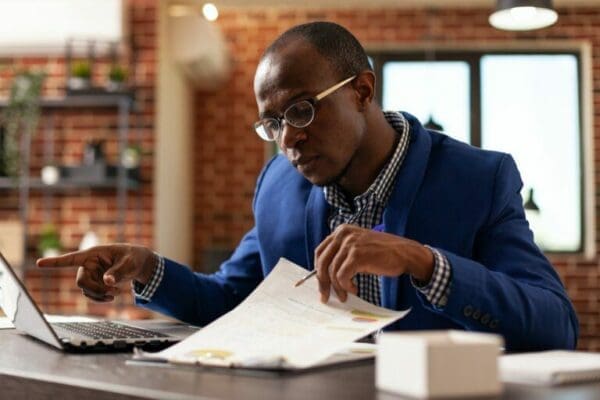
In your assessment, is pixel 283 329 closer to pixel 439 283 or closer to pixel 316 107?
pixel 439 283

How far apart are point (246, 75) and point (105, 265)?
17.5 ft

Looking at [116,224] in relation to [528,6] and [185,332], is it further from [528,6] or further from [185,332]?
[185,332]

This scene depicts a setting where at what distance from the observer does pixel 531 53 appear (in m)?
6.56

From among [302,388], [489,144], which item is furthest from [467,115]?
[302,388]

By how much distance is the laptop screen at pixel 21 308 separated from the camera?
1219 millimetres

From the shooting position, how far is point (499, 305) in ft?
4.14

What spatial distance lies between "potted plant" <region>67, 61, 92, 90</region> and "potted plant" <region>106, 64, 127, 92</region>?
0.12m

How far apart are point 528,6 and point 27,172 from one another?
319 cm

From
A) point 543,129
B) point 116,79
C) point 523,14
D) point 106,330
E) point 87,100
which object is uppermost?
point 523,14

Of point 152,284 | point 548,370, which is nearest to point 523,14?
point 152,284

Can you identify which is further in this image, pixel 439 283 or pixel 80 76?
pixel 80 76

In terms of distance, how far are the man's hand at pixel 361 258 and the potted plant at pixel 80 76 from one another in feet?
13.8

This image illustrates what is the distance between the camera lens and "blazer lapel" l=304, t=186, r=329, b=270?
5.43ft

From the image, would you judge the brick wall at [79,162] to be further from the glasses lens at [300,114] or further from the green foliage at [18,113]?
the glasses lens at [300,114]
